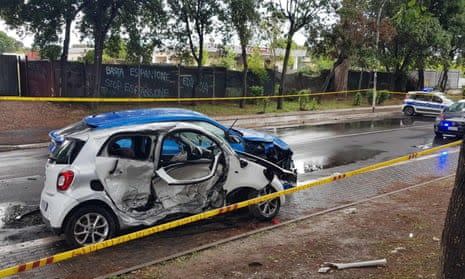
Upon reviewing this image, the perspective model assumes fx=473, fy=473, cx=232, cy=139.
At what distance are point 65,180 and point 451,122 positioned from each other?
15.3 m

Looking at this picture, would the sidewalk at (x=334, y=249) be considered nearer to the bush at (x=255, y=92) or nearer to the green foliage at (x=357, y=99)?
the bush at (x=255, y=92)

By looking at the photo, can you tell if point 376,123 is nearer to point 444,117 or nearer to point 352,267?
point 444,117

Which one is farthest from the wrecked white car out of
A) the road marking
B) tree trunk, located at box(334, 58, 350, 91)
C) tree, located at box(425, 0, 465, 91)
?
tree, located at box(425, 0, 465, 91)

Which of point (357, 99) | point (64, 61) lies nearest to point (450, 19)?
point (357, 99)

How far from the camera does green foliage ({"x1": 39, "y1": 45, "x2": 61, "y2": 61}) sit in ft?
68.3

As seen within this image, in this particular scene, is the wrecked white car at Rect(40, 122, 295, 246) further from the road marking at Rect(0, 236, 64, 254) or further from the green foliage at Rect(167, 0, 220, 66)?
the green foliage at Rect(167, 0, 220, 66)

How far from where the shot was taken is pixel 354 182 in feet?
33.2

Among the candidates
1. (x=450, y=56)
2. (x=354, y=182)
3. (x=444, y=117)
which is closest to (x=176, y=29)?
(x=444, y=117)

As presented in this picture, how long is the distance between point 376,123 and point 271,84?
29.1 ft

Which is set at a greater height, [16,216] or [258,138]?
[258,138]

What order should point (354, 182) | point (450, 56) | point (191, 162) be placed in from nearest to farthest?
point (191, 162) → point (354, 182) → point (450, 56)

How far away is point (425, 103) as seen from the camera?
27047 millimetres

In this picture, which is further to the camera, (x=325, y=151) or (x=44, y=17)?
(x=44, y=17)

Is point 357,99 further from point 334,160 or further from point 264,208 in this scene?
point 264,208
